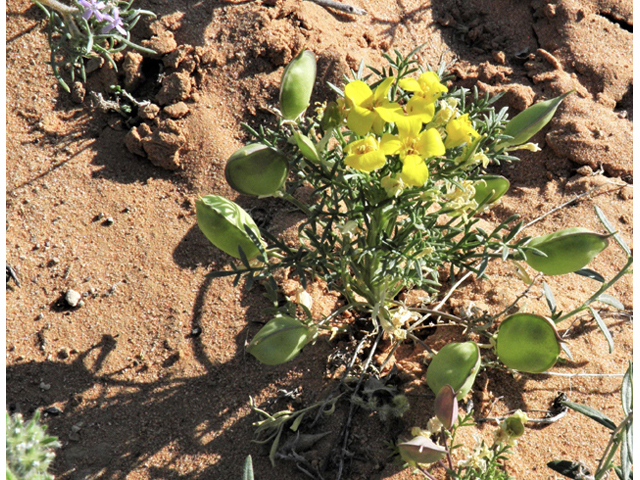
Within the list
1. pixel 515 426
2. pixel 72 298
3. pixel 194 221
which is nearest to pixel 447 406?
pixel 515 426

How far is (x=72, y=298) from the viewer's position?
2.30 metres

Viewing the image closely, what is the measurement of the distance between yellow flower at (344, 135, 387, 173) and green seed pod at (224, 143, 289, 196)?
1.26ft

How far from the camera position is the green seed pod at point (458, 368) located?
190 cm

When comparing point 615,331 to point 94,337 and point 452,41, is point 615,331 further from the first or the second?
point 94,337

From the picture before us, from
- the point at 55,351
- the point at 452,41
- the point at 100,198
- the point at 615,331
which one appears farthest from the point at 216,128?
the point at 615,331

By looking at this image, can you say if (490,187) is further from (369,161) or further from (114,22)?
(114,22)

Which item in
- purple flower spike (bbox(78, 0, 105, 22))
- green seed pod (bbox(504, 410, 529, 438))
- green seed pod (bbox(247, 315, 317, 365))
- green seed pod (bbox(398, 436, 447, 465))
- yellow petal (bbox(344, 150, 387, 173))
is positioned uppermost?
yellow petal (bbox(344, 150, 387, 173))

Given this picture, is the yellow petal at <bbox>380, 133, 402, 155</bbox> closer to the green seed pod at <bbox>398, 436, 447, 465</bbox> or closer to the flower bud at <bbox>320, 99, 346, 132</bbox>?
the flower bud at <bbox>320, 99, 346, 132</bbox>

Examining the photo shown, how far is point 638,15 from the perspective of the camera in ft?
10.5

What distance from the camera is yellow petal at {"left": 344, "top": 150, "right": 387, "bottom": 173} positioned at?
1.50 m

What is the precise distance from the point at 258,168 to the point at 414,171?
559mm

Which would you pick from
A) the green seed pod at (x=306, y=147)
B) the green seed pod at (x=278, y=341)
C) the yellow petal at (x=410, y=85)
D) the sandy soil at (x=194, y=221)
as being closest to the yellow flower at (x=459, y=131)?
the yellow petal at (x=410, y=85)

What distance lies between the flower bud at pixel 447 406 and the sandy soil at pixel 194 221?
35 cm

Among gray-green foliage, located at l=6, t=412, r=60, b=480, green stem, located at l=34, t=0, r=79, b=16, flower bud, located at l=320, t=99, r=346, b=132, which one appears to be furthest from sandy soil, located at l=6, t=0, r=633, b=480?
flower bud, located at l=320, t=99, r=346, b=132
